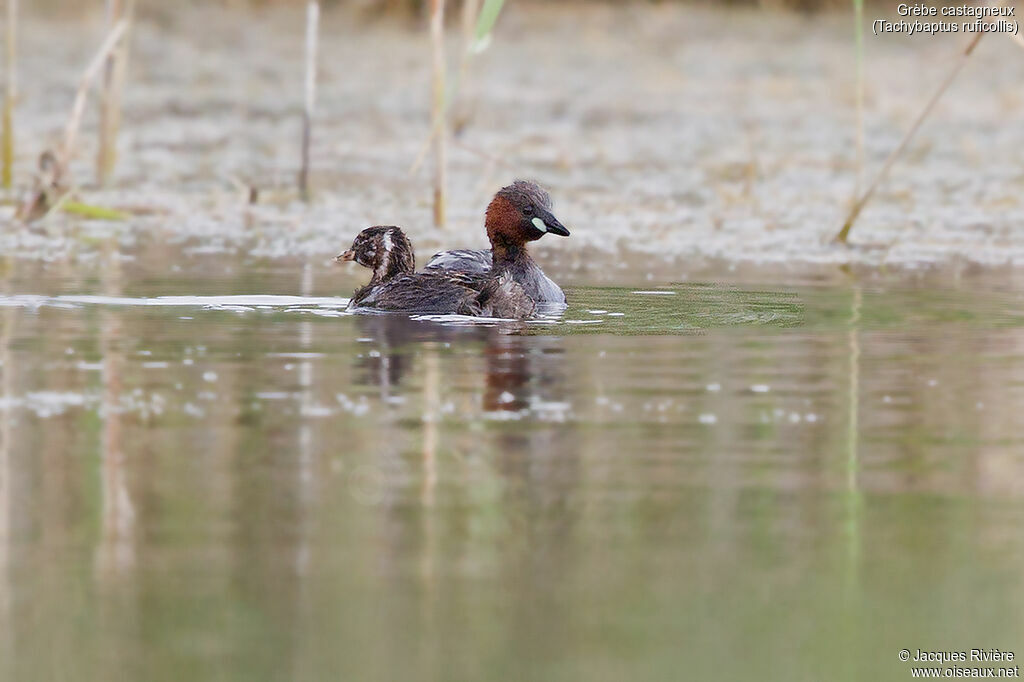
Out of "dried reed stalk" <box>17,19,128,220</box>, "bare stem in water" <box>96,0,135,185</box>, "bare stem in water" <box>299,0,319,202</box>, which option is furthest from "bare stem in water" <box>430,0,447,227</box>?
"bare stem in water" <box>96,0,135,185</box>

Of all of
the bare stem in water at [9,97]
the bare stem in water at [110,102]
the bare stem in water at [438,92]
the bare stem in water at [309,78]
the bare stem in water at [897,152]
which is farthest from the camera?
the bare stem in water at [110,102]

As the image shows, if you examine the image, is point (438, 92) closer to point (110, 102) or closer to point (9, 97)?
point (9, 97)

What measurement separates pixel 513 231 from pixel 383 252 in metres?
0.66

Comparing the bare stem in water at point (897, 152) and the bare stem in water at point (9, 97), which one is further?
the bare stem in water at point (9, 97)

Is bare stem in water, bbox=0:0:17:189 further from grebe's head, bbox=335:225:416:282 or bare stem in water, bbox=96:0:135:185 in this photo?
grebe's head, bbox=335:225:416:282

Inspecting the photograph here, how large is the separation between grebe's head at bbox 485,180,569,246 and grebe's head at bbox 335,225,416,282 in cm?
44

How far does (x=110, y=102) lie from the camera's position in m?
13.7

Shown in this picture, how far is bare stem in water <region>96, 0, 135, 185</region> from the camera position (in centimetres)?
1359

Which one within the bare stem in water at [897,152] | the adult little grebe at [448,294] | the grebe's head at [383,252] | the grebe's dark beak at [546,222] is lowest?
the adult little grebe at [448,294]

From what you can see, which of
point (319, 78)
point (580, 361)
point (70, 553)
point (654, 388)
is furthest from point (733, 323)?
point (319, 78)

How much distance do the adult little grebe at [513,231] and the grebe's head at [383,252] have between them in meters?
0.15

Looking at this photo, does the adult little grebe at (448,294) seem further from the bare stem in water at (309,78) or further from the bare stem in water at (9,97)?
the bare stem in water at (9,97)

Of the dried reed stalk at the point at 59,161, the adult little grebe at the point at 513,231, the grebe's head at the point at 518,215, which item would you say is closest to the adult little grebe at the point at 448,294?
the adult little grebe at the point at 513,231

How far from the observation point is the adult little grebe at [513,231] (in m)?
9.60
